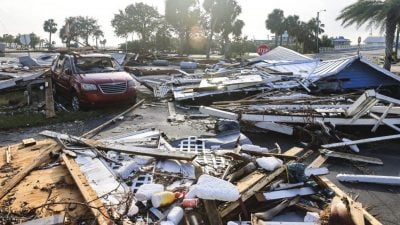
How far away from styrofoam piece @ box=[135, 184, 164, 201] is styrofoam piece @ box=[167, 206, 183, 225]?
1.67 feet

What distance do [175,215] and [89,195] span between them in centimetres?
125

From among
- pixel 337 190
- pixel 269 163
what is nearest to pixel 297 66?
pixel 269 163

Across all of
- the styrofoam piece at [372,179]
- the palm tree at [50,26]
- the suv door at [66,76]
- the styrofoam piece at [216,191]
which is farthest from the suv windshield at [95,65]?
the palm tree at [50,26]

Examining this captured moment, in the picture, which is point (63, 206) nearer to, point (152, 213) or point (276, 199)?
point (152, 213)

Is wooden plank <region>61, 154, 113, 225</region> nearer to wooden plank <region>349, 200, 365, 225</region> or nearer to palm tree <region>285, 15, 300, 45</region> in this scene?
wooden plank <region>349, 200, 365, 225</region>

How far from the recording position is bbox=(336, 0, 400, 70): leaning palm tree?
21031 mm

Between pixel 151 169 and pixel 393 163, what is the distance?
17.8 ft

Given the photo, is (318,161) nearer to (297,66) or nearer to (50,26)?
(297,66)

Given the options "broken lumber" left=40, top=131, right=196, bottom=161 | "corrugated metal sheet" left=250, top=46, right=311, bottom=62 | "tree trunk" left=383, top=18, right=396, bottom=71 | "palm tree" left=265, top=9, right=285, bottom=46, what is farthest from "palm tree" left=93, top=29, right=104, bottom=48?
"broken lumber" left=40, top=131, right=196, bottom=161

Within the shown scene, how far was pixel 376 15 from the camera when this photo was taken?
22078 millimetres

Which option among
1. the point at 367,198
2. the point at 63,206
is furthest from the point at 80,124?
the point at 367,198

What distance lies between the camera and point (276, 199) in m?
5.36

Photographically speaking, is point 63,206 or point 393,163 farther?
point 393,163

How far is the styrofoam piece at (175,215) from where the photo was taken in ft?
15.1
